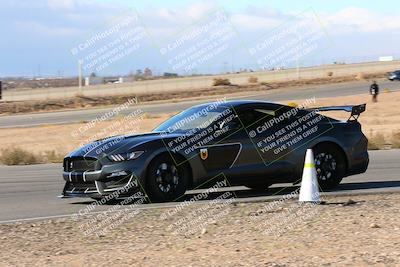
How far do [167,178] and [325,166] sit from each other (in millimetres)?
2833

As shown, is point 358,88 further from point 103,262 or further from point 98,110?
point 103,262

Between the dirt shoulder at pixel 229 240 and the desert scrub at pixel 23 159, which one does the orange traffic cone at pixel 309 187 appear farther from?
the desert scrub at pixel 23 159

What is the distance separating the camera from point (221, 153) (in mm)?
12391

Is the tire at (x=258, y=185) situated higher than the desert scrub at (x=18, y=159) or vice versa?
the desert scrub at (x=18, y=159)

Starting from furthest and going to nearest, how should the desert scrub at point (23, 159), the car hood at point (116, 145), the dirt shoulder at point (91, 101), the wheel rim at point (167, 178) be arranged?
the dirt shoulder at point (91, 101)
the desert scrub at point (23, 159)
the wheel rim at point (167, 178)
the car hood at point (116, 145)

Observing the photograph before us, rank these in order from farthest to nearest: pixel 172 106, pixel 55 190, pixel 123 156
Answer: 1. pixel 172 106
2. pixel 55 190
3. pixel 123 156

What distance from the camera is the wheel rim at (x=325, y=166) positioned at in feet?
43.6

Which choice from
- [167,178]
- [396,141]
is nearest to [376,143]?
[396,141]

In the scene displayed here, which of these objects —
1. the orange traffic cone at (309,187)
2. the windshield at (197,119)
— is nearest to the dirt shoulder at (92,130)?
the windshield at (197,119)

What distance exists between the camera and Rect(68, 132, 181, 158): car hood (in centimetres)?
1184

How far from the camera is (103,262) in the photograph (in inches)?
296

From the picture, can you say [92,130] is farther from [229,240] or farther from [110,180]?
[229,240]

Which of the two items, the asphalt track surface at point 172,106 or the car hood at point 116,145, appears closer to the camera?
the car hood at point 116,145

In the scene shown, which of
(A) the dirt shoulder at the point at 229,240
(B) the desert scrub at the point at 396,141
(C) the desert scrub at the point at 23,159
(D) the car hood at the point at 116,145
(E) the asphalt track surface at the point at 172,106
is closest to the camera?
(A) the dirt shoulder at the point at 229,240
